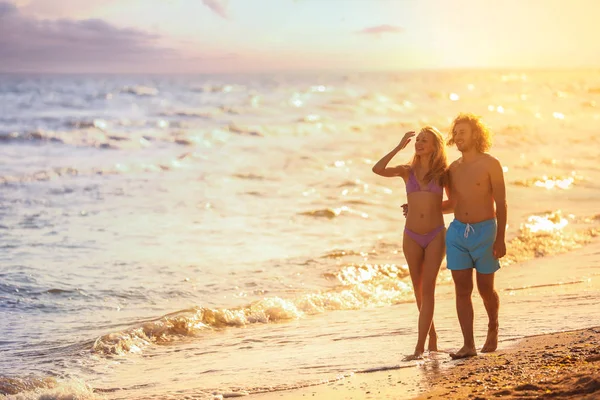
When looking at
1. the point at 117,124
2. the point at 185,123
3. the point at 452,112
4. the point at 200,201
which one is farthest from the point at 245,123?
the point at 200,201

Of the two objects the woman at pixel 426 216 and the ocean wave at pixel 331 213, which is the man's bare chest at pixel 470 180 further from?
the ocean wave at pixel 331 213

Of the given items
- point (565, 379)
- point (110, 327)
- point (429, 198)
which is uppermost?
point (429, 198)

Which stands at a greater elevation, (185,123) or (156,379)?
(185,123)

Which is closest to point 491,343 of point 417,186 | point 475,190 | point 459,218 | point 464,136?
point 459,218

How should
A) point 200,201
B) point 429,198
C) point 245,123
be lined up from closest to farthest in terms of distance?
point 429,198 < point 200,201 < point 245,123

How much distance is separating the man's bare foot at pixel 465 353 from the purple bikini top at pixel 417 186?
→ 1240 millimetres

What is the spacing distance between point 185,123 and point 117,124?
3.59 metres

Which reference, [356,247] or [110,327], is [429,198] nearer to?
[110,327]

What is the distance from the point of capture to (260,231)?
1401 centimetres

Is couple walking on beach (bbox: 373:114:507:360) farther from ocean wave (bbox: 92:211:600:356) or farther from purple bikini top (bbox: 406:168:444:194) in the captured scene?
ocean wave (bbox: 92:211:600:356)

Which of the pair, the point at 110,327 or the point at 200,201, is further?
the point at 200,201

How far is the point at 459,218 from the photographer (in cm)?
623

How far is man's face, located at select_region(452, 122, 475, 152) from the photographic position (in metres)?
6.17

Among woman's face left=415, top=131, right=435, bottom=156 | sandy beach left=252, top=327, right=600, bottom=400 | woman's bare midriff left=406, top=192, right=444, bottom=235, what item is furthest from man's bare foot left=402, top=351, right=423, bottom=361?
woman's face left=415, top=131, right=435, bottom=156
